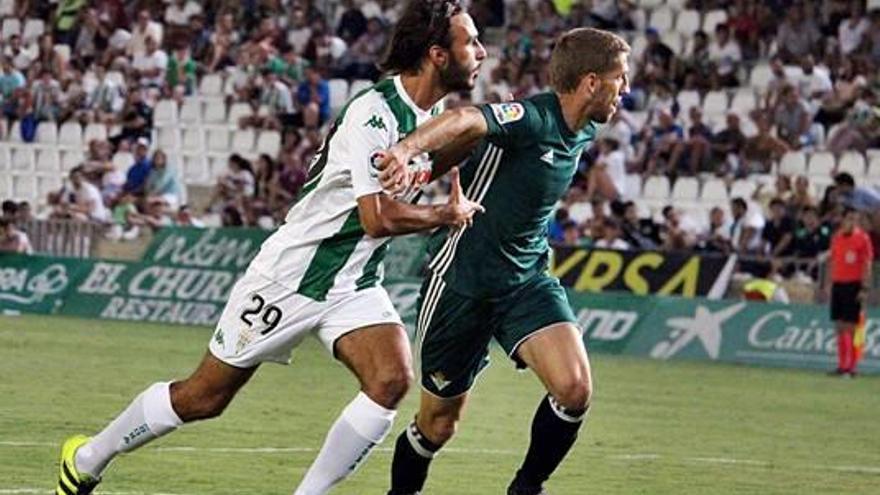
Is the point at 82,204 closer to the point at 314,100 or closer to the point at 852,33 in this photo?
the point at 314,100

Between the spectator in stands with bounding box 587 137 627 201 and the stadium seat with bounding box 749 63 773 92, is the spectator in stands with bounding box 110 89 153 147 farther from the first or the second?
the stadium seat with bounding box 749 63 773 92

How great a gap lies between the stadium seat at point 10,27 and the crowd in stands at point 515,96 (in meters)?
0.04

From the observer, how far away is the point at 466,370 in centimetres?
1082

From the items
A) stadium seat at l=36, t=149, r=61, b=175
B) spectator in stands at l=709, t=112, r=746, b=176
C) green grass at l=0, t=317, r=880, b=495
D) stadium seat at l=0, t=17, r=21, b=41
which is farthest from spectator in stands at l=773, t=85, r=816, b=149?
stadium seat at l=0, t=17, r=21, b=41

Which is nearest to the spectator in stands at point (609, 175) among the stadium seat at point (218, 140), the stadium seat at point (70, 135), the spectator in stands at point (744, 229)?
the spectator in stands at point (744, 229)

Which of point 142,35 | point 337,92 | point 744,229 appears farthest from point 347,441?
point 142,35

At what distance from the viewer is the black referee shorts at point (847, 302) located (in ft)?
81.0

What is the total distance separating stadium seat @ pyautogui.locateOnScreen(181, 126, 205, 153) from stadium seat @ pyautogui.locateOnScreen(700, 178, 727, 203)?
9213 millimetres

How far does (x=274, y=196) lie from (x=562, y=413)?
2074 centimetres

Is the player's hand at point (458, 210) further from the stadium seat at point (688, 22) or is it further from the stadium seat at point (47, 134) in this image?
the stadium seat at point (47, 134)

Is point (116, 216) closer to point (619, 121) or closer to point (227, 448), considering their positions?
point (619, 121)

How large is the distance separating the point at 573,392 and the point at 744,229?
1748 centimetres

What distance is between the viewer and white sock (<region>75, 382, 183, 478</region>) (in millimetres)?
9711

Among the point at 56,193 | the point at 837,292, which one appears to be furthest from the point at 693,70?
the point at 56,193
